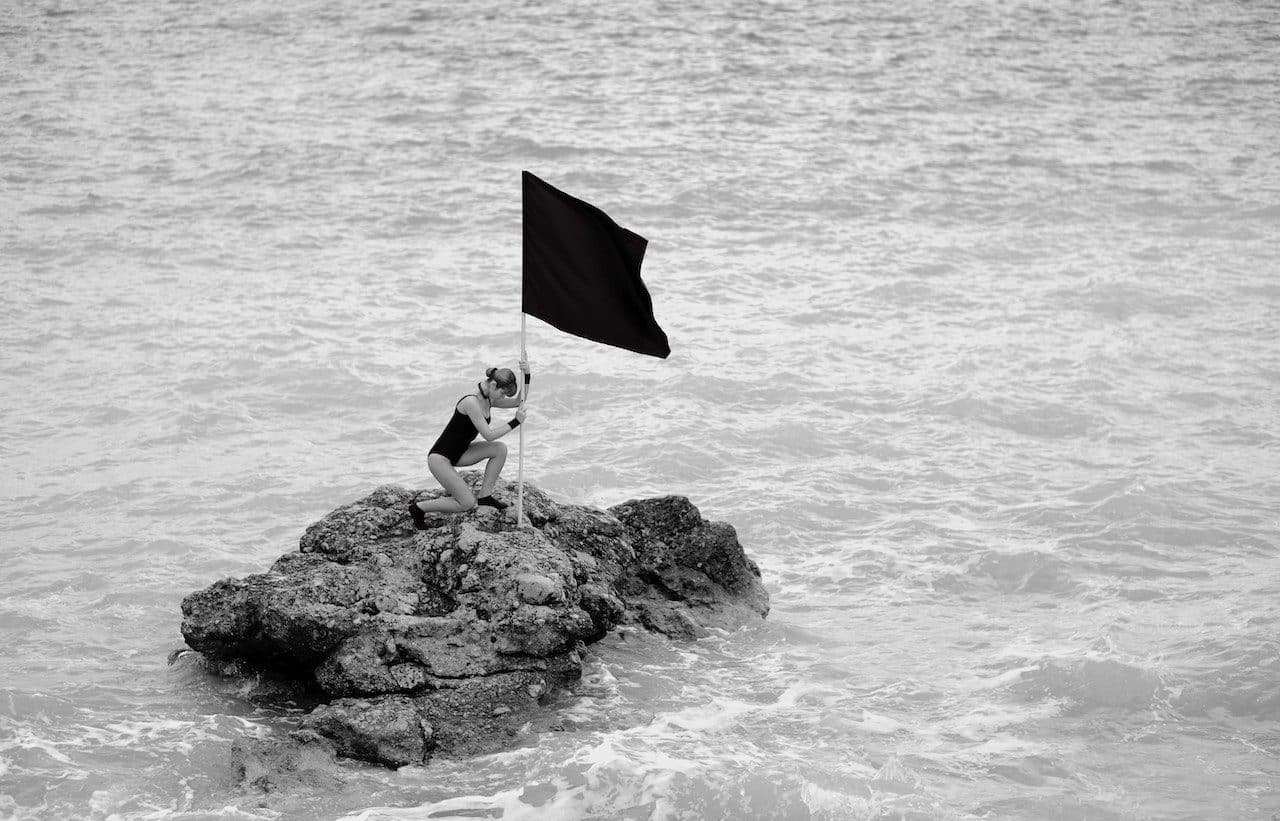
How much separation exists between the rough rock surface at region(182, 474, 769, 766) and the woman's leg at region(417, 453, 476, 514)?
129 mm

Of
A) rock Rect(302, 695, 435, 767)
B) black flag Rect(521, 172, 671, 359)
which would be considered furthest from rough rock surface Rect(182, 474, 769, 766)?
black flag Rect(521, 172, 671, 359)

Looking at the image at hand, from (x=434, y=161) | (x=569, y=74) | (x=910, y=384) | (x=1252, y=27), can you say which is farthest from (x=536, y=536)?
(x=1252, y=27)

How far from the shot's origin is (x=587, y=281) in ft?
33.7

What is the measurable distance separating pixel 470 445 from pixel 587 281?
161 cm

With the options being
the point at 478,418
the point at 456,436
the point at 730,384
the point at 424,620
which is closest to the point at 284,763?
the point at 424,620

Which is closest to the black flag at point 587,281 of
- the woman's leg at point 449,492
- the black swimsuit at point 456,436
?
the black swimsuit at point 456,436

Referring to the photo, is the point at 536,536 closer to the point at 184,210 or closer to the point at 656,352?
the point at 656,352

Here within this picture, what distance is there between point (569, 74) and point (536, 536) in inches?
1088

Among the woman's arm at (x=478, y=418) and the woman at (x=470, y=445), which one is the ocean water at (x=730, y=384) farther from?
the woman's arm at (x=478, y=418)

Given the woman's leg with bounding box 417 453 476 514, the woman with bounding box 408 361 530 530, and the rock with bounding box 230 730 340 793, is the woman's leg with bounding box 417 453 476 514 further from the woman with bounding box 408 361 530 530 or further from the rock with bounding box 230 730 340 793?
the rock with bounding box 230 730 340 793

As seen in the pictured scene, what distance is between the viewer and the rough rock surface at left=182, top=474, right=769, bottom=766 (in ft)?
30.4

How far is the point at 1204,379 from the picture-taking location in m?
18.5

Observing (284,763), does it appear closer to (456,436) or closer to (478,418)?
(456,436)

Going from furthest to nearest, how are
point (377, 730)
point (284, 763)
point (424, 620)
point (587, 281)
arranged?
point (587, 281) → point (424, 620) → point (377, 730) → point (284, 763)
